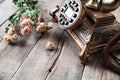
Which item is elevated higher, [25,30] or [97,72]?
[25,30]

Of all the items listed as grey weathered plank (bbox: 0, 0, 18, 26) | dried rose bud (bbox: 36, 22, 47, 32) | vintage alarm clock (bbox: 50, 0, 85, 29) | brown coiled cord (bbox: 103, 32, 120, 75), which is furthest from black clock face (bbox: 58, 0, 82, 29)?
grey weathered plank (bbox: 0, 0, 18, 26)

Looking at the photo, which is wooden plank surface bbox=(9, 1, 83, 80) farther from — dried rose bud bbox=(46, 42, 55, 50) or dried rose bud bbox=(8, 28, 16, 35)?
dried rose bud bbox=(8, 28, 16, 35)

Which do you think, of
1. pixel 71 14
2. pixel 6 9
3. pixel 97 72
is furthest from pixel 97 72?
pixel 6 9

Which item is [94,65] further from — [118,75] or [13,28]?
[13,28]

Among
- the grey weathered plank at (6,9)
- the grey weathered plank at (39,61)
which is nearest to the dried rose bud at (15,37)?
the grey weathered plank at (39,61)

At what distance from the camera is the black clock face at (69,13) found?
120 centimetres

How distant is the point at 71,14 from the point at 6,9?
584 millimetres

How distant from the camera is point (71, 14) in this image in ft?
4.08

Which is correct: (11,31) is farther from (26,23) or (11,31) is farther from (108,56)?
(108,56)

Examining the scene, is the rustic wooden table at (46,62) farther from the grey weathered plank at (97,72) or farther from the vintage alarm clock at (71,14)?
the vintage alarm clock at (71,14)

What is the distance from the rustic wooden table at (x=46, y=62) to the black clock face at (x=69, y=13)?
0.11 m

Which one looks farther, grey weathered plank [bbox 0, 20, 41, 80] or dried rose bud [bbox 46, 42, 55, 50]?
dried rose bud [bbox 46, 42, 55, 50]

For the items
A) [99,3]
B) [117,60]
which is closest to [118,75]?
[117,60]

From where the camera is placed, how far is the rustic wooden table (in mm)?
1056
